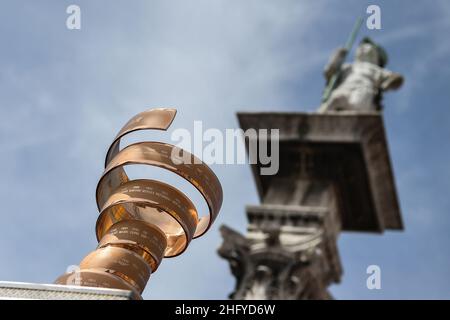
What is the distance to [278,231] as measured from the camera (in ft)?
82.8

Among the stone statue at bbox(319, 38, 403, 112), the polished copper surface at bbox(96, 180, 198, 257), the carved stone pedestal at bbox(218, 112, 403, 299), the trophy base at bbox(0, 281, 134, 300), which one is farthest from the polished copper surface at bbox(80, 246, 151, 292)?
the stone statue at bbox(319, 38, 403, 112)

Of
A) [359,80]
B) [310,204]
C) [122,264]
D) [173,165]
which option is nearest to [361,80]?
[359,80]

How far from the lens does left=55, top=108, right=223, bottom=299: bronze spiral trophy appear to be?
9711 mm

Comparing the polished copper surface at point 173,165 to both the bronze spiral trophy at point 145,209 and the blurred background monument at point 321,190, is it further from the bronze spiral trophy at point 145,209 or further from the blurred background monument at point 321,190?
the blurred background monument at point 321,190

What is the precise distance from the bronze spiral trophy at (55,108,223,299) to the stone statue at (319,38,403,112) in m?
17.9

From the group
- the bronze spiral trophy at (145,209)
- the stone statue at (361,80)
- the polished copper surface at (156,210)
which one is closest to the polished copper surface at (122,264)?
the bronze spiral trophy at (145,209)

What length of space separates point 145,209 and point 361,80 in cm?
1933

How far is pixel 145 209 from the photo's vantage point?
11094 mm

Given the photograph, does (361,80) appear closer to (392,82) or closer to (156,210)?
(392,82)

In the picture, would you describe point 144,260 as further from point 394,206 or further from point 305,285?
point 394,206

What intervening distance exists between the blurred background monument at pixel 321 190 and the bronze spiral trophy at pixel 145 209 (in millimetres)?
13455

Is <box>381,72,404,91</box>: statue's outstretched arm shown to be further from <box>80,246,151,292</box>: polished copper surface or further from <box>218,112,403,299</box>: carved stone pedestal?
<box>80,246,151,292</box>: polished copper surface
